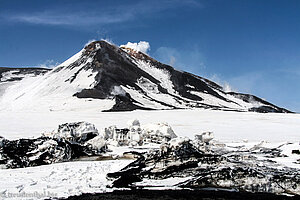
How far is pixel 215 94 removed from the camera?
128750 mm

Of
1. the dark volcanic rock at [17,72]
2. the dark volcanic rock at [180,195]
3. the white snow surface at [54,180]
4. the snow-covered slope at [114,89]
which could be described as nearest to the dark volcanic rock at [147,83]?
the snow-covered slope at [114,89]

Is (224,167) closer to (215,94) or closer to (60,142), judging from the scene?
(60,142)

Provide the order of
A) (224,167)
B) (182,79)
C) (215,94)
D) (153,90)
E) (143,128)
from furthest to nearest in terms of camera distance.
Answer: (182,79) < (215,94) < (153,90) < (143,128) < (224,167)

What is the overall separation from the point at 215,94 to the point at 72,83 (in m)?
59.1

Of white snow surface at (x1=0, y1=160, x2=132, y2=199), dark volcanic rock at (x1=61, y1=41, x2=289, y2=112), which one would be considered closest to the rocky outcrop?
white snow surface at (x1=0, y1=160, x2=132, y2=199)

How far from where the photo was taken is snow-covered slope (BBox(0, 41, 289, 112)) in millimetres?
80062

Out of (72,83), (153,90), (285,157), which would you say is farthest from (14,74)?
(285,157)

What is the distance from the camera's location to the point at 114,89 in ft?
317

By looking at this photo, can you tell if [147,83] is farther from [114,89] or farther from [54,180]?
[54,180]

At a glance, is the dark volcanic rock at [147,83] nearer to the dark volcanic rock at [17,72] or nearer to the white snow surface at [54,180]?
the dark volcanic rock at [17,72]

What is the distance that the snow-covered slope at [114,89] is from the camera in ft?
263

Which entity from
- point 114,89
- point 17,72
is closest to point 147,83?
point 114,89

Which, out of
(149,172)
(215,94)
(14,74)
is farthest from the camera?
(14,74)

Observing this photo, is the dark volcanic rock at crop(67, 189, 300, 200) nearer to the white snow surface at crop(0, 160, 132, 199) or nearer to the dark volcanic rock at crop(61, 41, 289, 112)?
the white snow surface at crop(0, 160, 132, 199)
